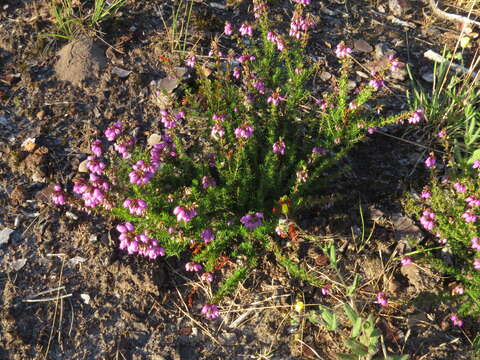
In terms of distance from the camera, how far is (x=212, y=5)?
6.00 metres

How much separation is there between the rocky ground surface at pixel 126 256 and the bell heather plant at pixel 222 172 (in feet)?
1.05

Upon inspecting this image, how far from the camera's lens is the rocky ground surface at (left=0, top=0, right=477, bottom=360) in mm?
3654

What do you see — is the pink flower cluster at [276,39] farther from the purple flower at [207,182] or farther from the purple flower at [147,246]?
the purple flower at [147,246]

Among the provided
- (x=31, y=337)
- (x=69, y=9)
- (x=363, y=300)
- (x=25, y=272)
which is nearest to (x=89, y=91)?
(x=69, y=9)

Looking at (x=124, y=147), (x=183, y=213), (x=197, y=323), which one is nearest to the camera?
(x=183, y=213)

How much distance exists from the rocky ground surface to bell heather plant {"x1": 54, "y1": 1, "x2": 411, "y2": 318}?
1.05ft

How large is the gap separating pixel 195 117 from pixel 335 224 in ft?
6.79

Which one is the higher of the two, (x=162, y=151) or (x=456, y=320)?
(x=162, y=151)

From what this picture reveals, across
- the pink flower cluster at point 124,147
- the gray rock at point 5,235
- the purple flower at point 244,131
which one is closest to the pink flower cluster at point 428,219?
the purple flower at point 244,131

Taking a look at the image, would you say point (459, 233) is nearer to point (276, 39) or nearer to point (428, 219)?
point (428, 219)

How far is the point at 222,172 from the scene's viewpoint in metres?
3.82

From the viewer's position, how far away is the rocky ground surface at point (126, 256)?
365 centimetres

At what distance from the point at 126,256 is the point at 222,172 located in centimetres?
128

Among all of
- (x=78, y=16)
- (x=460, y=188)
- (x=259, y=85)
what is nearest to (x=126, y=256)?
(x=259, y=85)
